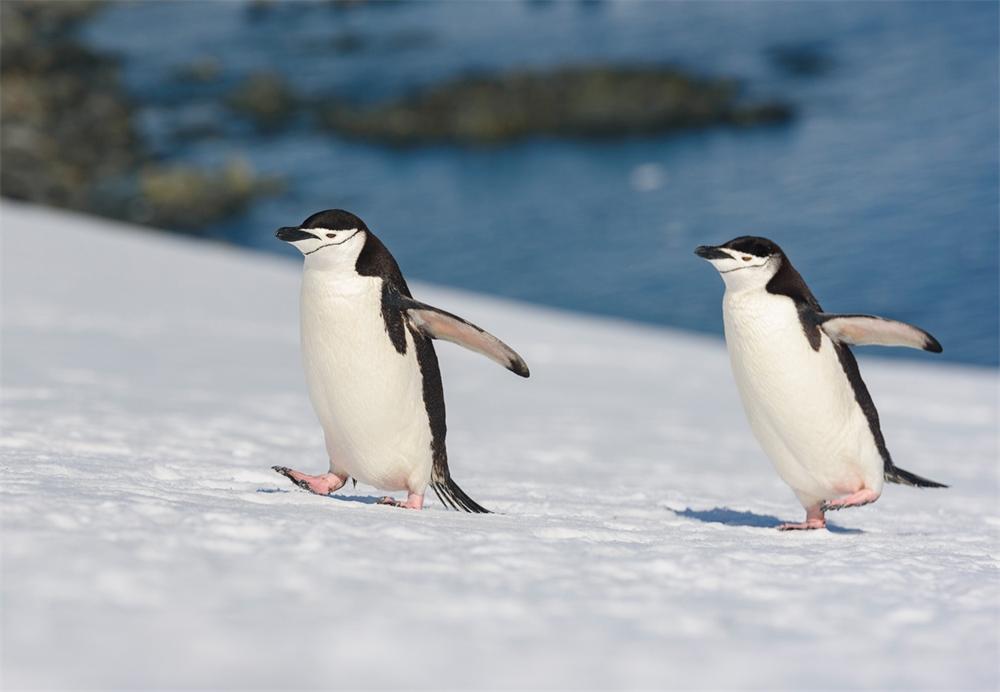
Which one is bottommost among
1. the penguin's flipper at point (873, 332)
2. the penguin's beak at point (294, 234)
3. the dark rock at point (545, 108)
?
the penguin's flipper at point (873, 332)

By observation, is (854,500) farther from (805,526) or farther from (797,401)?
(797,401)

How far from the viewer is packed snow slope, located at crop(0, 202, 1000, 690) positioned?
193 centimetres

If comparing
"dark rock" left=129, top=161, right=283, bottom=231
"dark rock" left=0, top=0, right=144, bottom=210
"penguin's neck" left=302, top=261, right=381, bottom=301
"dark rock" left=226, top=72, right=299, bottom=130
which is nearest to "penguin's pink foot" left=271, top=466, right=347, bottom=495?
"penguin's neck" left=302, top=261, right=381, bottom=301

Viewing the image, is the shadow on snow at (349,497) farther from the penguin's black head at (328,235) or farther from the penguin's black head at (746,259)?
the penguin's black head at (746,259)

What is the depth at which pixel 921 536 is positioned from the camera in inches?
144

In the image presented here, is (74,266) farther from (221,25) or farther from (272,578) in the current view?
(221,25)

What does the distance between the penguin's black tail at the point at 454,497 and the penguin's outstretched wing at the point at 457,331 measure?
0.42 m

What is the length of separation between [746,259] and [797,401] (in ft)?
1.30

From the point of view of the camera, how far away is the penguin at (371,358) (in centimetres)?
319

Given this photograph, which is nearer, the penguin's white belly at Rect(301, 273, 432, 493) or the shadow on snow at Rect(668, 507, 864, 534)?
the penguin's white belly at Rect(301, 273, 432, 493)

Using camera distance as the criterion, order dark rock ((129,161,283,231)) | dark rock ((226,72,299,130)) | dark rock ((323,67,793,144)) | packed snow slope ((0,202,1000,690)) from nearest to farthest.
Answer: packed snow slope ((0,202,1000,690))
dark rock ((129,161,283,231))
dark rock ((323,67,793,144))
dark rock ((226,72,299,130))

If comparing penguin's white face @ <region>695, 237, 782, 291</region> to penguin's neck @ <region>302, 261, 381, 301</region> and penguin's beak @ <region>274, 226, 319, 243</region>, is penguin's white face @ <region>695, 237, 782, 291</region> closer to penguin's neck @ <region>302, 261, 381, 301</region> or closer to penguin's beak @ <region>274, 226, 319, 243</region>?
penguin's neck @ <region>302, 261, 381, 301</region>

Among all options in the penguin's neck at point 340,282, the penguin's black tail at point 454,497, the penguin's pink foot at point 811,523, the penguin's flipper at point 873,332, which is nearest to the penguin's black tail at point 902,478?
the penguin's pink foot at point 811,523

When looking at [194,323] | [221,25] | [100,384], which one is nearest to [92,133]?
[221,25]
